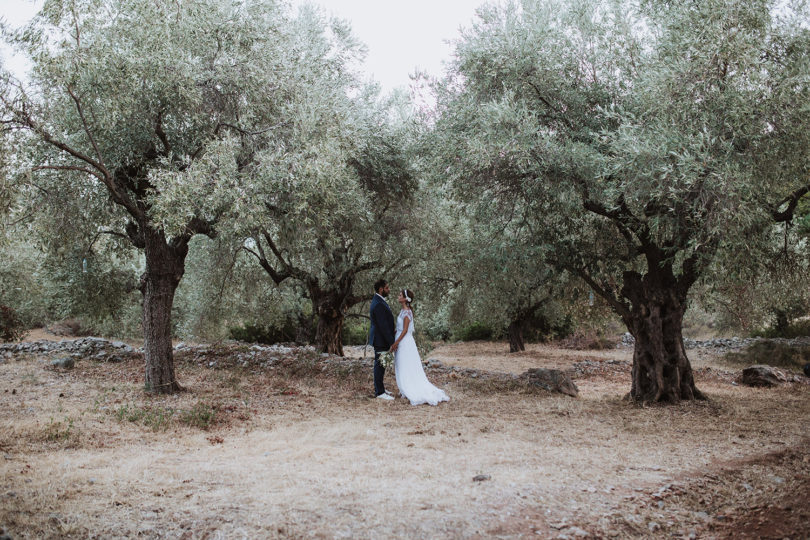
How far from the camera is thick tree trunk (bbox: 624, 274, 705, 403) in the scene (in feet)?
35.0

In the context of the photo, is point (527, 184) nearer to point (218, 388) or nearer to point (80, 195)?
point (218, 388)

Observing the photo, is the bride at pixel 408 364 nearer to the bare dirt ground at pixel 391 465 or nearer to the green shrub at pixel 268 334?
the bare dirt ground at pixel 391 465

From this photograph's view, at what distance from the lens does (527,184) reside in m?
10.3

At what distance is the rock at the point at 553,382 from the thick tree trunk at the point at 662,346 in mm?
1620

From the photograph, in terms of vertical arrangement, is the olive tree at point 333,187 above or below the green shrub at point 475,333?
above

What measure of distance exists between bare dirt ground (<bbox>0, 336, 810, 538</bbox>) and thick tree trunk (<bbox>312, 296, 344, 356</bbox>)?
15.9 feet

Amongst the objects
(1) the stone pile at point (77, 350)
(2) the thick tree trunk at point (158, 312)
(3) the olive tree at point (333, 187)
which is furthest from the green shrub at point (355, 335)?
(2) the thick tree trunk at point (158, 312)

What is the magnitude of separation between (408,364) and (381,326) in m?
0.89

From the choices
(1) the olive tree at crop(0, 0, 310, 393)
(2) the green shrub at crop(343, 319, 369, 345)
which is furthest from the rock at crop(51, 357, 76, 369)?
(2) the green shrub at crop(343, 319, 369, 345)

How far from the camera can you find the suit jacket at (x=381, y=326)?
10.6 metres

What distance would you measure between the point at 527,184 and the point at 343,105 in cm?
439

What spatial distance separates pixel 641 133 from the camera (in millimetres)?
8406

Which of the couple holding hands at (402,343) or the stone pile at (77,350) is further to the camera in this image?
the stone pile at (77,350)

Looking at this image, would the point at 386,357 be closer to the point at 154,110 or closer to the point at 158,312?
the point at 158,312
